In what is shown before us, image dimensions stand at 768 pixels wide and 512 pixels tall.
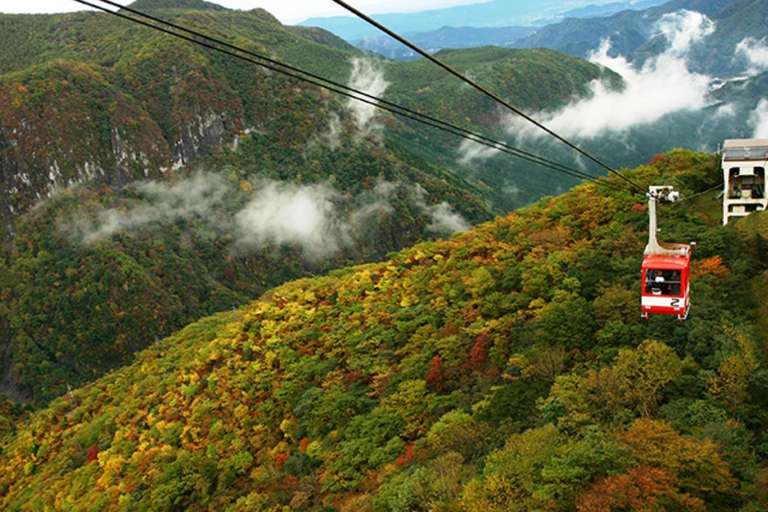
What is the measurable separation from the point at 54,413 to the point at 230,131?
135440mm

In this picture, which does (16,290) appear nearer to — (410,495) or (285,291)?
(285,291)

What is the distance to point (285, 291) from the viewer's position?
64.2m

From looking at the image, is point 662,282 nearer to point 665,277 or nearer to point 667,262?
point 665,277

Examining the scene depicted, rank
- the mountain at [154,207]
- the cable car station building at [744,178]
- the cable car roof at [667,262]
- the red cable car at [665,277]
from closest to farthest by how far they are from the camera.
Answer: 1. the cable car roof at [667,262]
2. the red cable car at [665,277]
3. the cable car station building at [744,178]
4. the mountain at [154,207]

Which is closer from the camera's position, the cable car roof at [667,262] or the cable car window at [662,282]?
the cable car roof at [667,262]

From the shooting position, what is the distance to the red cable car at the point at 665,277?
69.9 feet

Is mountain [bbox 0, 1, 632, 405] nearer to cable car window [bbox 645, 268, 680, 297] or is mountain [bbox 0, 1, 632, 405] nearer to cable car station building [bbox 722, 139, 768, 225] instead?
cable car station building [bbox 722, 139, 768, 225]

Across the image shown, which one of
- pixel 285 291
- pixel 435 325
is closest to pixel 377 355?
pixel 435 325

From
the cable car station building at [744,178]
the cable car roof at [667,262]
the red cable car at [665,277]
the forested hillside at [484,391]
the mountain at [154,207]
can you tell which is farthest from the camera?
the mountain at [154,207]

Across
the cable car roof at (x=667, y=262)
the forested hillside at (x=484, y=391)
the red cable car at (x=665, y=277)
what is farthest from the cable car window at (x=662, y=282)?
the forested hillside at (x=484, y=391)

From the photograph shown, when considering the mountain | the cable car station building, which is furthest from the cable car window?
the mountain

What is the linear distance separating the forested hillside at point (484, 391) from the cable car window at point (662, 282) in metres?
2.62

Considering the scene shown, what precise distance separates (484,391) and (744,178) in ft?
60.3

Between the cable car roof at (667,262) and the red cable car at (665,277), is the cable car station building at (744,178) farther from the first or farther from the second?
the cable car roof at (667,262)
